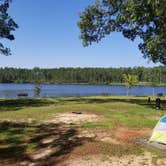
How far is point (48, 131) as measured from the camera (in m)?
15.9

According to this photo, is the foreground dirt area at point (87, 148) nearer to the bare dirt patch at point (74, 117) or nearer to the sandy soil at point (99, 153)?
the sandy soil at point (99, 153)

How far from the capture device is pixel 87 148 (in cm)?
1276

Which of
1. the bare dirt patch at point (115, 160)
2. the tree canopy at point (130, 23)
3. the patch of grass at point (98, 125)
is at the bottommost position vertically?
the bare dirt patch at point (115, 160)

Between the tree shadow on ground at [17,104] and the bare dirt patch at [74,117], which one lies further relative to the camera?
the tree shadow on ground at [17,104]

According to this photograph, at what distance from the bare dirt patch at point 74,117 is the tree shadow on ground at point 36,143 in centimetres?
137

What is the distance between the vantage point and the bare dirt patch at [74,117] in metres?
18.9

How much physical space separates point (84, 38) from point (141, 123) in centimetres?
1636

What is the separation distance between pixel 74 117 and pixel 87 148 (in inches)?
296

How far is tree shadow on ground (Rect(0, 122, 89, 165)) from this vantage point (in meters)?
11.8

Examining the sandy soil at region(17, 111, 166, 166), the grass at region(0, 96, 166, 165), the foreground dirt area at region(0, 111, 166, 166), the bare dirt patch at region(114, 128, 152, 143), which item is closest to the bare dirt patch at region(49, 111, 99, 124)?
the grass at region(0, 96, 166, 165)

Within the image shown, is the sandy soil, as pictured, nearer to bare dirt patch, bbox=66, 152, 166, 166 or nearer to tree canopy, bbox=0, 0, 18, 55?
bare dirt patch, bbox=66, 152, 166, 166

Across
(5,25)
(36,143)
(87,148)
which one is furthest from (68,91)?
(87,148)

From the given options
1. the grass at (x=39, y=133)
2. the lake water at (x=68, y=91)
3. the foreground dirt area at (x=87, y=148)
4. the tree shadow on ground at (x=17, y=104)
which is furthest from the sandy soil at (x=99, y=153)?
the lake water at (x=68, y=91)

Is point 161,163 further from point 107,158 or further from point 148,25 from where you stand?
point 148,25
